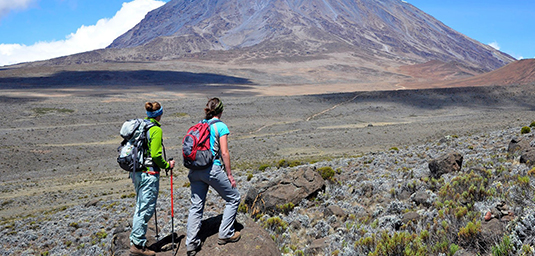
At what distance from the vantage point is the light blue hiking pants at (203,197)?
415 centimetres

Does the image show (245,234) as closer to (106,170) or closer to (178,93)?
(106,170)

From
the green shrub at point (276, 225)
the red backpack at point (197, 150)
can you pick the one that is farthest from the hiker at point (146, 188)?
the green shrub at point (276, 225)

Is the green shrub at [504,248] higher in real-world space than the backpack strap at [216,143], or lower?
lower

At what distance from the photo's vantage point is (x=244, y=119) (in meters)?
41.2

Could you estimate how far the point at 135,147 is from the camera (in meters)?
4.34

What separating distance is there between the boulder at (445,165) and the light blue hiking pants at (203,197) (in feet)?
16.6

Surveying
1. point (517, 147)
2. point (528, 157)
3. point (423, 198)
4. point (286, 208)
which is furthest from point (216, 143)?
point (517, 147)

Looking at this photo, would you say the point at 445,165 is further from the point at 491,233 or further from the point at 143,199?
the point at 143,199

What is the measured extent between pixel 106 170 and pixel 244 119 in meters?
20.7

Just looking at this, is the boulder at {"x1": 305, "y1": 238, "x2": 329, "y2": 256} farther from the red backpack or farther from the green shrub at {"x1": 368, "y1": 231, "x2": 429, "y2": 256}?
the red backpack

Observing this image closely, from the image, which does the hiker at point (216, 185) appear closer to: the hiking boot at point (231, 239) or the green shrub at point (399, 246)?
the hiking boot at point (231, 239)

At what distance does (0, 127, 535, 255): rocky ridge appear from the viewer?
415cm

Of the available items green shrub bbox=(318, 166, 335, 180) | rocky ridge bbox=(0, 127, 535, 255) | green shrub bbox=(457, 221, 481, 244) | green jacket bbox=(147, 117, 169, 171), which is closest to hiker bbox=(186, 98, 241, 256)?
rocky ridge bbox=(0, 127, 535, 255)

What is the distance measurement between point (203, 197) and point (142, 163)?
2.74 ft
